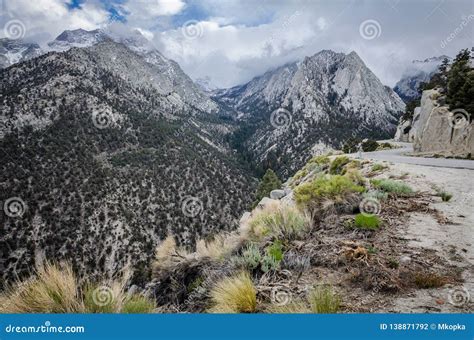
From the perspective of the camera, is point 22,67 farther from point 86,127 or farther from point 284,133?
point 284,133

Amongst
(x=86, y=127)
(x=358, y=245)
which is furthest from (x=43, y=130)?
(x=358, y=245)

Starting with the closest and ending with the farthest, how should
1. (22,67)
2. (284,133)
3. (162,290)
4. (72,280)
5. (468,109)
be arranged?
(72,280), (162,290), (468,109), (22,67), (284,133)

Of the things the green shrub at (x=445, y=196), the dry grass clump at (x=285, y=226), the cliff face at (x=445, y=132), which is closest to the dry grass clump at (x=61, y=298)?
the dry grass clump at (x=285, y=226)

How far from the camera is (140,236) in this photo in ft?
246

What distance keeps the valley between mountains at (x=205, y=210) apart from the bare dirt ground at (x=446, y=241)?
30 mm

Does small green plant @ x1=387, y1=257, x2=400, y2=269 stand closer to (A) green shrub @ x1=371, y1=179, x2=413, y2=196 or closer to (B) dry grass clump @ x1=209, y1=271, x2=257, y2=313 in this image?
(B) dry grass clump @ x1=209, y1=271, x2=257, y2=313

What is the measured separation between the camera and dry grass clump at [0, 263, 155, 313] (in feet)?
11.8

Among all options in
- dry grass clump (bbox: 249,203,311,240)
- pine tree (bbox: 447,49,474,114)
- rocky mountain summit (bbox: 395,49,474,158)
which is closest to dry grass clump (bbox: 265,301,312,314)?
dry grass clump (bbox: 249,203,311,240)

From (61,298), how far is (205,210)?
305 ft

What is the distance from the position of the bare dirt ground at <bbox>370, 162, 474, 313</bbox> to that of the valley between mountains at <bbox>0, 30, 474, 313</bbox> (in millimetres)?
30

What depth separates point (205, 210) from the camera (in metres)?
95.7

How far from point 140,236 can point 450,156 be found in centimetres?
6540

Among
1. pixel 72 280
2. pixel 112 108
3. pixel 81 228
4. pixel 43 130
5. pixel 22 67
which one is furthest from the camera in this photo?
pixel 22 67

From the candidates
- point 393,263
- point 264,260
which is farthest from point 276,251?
point 393,263
